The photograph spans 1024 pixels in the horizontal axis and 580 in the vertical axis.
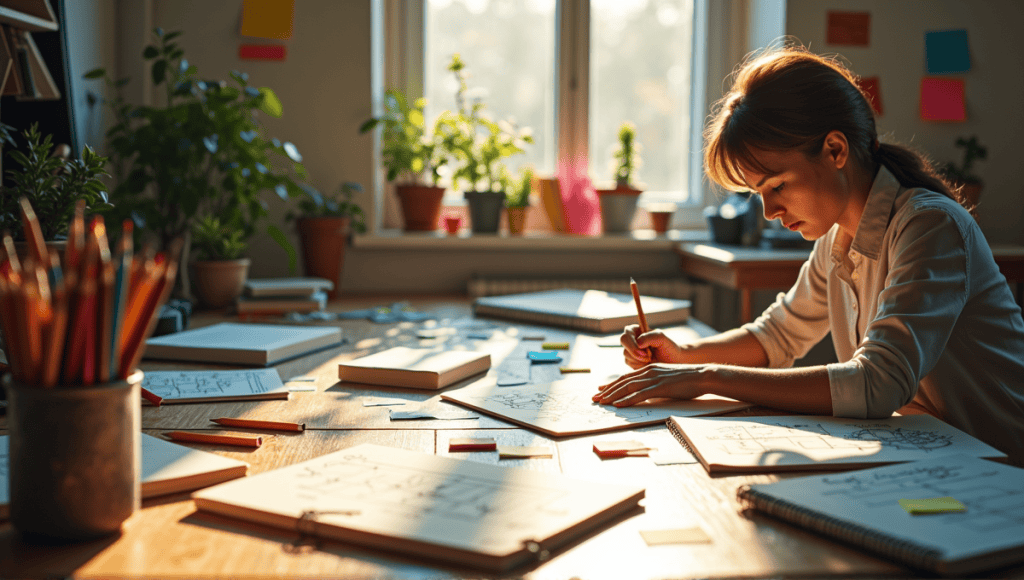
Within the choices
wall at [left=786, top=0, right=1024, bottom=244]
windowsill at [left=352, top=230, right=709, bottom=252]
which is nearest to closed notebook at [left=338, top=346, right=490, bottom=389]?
windowsill at [left=352, top=230, right=709, bottom=252]

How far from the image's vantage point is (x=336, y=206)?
7.56ft

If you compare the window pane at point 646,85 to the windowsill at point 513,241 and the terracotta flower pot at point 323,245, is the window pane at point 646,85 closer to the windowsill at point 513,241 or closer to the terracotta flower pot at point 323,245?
the windowsill at point 513,241

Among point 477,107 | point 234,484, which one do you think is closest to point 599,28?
point 477,107

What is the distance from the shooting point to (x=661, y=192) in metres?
2.81

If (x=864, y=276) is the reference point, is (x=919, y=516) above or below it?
below

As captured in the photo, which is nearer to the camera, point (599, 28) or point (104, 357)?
point (104, 357)

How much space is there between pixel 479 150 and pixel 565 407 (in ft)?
5.32

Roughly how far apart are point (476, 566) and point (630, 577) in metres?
0.10

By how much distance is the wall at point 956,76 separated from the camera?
8.23ft

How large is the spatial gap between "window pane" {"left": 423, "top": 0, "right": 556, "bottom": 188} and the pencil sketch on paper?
210 centimetres

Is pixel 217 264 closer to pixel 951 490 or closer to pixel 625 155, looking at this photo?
pixel 625 155

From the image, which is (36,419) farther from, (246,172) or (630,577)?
(246,172)

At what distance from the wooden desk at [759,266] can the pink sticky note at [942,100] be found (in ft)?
1.78

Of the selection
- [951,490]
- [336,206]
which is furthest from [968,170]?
[951,490]
